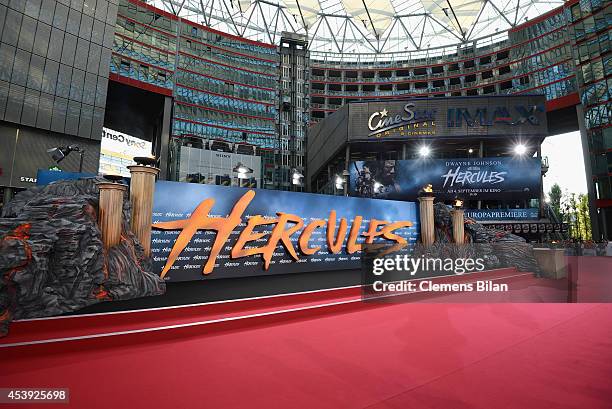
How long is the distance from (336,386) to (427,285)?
5330 millimetres

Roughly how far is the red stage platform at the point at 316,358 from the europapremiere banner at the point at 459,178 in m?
29.5

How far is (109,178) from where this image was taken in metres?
6.59

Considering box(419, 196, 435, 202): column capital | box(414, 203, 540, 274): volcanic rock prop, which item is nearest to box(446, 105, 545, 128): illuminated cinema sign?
box(414, 203, 540, 274): volcanic rock prop

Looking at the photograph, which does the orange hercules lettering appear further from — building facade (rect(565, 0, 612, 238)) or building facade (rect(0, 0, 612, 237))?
building facade (rect(565, 0, 612, 238))

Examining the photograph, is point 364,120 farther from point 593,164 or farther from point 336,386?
point 336,386

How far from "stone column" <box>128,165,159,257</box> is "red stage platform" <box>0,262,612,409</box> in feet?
5.60

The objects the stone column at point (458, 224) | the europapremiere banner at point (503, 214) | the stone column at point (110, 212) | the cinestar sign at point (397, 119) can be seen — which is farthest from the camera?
the cinestar sign at point (397, 119)

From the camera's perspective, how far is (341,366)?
4.17 m

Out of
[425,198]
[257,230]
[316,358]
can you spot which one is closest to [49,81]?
[257,230]

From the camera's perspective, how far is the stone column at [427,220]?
40.8 ft

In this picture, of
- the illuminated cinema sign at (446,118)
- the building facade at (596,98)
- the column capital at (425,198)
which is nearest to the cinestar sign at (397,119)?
the illuminated cinema sign at (446,118)

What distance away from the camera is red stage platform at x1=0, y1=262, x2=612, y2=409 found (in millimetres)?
3373
